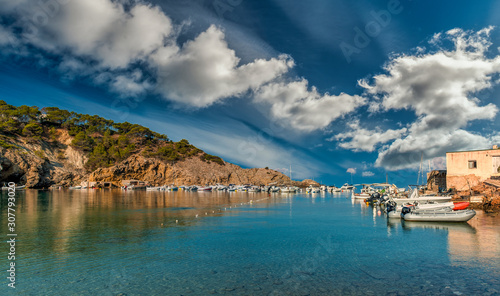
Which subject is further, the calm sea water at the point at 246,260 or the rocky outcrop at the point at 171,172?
the rocky outcrop at the point at 171,172

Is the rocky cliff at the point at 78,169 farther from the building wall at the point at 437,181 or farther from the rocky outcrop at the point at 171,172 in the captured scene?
the building wall at the point at 437,181

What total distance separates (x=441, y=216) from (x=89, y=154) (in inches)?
5277

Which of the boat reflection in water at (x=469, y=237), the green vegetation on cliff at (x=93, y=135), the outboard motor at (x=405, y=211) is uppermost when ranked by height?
the green vegetation on cliff at (x=93, y=135)

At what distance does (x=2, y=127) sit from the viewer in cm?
10781

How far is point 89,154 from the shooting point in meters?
130

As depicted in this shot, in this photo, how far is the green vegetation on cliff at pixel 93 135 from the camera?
116738 millimetres

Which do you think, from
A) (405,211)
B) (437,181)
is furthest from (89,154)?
(405,211)

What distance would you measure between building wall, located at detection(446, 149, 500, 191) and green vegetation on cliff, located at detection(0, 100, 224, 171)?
115968mm

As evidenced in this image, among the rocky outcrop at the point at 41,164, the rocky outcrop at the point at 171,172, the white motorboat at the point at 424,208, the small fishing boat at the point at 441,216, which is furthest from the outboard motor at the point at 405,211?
the rocky outcrop at the point at 171,172

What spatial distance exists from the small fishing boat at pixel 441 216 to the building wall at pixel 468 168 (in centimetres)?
2216

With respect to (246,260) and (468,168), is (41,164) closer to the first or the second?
(246,260)

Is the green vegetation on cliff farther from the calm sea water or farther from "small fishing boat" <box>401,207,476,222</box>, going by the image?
"small fishing boat" <box>401,207,476,222</box>

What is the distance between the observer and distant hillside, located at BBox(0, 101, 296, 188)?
99812 mm

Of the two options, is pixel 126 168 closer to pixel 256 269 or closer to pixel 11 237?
pixel 11 237
